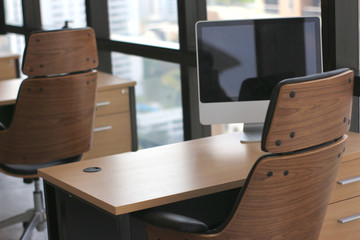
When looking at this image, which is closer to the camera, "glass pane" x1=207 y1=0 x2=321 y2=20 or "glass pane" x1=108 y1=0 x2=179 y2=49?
"glass pane" x1=207 y1=0 x2=321 y2=20

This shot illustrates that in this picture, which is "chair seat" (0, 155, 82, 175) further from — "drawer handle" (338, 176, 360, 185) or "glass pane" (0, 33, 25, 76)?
"glass pane" (0, 33, 25, 76)

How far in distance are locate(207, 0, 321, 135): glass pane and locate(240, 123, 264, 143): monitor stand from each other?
78cm

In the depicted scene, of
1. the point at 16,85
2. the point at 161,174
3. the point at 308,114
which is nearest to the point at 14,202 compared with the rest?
the point at 16,85

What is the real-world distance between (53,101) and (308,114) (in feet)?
5.87

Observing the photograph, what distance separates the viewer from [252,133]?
9.84 feet

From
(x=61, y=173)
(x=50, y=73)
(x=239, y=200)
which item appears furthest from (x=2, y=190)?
(x=239, y=200)

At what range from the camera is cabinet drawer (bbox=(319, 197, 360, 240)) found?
9.11 ft

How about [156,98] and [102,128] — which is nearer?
[102,128]

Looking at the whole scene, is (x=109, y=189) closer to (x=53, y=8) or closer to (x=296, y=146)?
(x=296, y=146)

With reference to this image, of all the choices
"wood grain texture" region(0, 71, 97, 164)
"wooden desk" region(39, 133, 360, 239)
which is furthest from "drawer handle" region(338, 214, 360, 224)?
"wood grain texture" region(0, 71, 97, 164)

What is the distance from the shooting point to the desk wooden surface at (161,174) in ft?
7.52

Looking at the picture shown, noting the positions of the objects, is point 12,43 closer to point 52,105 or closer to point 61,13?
point 61,13

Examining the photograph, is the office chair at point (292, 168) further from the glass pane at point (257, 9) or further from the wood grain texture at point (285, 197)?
the glass pane at point (257, 9)

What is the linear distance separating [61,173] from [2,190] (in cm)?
225
